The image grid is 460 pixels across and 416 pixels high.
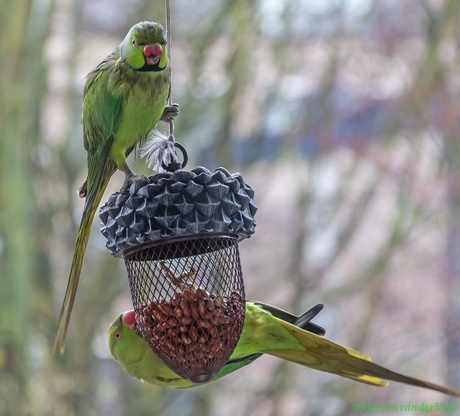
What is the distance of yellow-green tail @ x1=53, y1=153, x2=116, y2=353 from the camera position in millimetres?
2369

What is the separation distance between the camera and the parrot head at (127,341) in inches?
103

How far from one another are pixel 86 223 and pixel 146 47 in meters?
0.54

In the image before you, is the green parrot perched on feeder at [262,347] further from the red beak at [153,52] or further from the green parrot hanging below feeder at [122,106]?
the red beak at [153,52]

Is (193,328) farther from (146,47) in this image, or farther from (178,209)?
(146,47)

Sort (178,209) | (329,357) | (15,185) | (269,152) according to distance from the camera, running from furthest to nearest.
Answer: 1. (269,152)
2. (15,185)
3. (329,357)
4. (178,209)

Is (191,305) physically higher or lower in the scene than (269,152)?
lower

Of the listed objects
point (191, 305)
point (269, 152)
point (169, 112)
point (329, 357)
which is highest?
point (269, 152)

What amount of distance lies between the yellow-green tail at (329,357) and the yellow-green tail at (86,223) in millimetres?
629

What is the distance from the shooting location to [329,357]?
2.54 meters

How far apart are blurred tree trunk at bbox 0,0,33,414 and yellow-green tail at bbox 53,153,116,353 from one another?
303 centimetres

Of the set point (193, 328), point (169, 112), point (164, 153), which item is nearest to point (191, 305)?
point (193, 328)

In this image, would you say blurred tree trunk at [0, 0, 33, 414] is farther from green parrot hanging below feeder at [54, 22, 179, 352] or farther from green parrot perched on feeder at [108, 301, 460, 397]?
green parrot perched on feeder at [108, 301, 460, 397]

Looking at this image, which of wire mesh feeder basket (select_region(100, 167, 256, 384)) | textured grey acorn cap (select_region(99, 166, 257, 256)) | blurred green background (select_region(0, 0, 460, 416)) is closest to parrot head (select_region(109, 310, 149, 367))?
wire mesh feeder basket (select_region(100, 167, 256, 384))

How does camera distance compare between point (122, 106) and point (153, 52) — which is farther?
point (122, 106)
